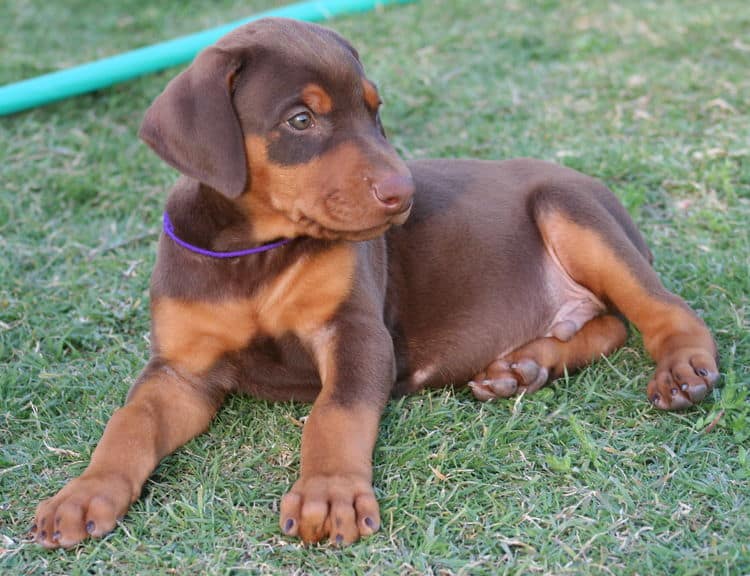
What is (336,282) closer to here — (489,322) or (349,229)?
(349,229)

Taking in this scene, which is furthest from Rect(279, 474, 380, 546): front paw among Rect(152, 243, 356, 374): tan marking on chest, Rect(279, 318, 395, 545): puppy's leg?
Rect(152, 243, 356, 374): tan marking on chest

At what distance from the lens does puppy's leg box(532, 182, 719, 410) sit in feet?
12.0

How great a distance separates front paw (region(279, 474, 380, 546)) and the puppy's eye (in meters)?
1.16

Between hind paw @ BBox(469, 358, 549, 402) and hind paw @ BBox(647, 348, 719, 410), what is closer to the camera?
hind paw @ BBox(647, 348, 719, 410)

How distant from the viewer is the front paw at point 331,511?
2926 mm

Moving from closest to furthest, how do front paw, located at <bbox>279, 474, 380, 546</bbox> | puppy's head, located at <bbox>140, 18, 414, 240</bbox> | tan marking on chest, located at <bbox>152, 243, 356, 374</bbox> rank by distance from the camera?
front paw, located at <bbox>279, 474, 380, 546</bbox>
puppy's head, located at <bbox>140, 18, 414, 240</bbox>
tan marking on chest, located at <bbox>152, 243, 356, 374</bbox>

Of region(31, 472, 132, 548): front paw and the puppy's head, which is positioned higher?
the puppy's head

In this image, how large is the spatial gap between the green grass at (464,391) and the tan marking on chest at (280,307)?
1.37 ft

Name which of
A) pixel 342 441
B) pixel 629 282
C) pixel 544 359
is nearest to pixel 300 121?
pixel 342 441

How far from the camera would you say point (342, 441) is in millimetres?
3150

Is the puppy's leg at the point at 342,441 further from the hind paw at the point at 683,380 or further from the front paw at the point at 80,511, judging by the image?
the hind paw at the point at 683,380

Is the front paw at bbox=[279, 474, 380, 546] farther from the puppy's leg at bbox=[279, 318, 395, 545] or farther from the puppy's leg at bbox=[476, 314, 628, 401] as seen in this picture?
the puppy's leg at bbox=[476, 314, 628, 401]

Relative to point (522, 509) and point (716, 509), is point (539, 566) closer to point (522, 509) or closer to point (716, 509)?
point (522, 509)

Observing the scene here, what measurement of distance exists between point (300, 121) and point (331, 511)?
4.22 ft
